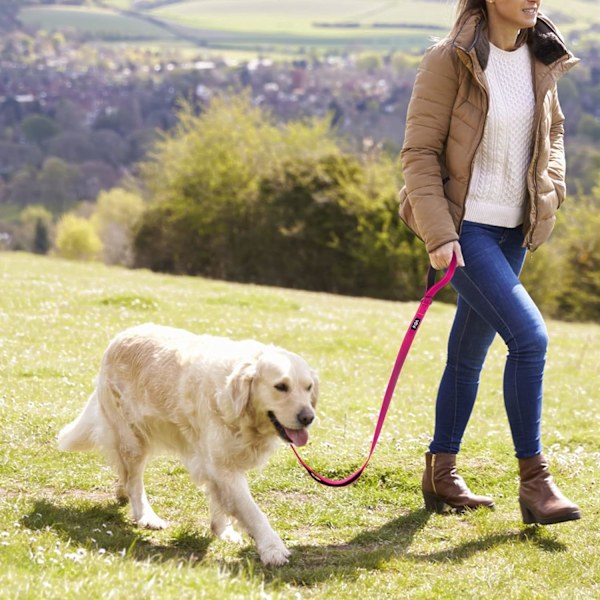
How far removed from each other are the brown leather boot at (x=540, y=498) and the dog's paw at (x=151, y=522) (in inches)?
97.2

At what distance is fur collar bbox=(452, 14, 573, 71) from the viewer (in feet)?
18.8

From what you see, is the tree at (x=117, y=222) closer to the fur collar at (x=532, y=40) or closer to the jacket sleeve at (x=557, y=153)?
the jacket sleeve at (x=557, y=153)

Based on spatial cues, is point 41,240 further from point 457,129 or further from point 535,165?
point 535,165

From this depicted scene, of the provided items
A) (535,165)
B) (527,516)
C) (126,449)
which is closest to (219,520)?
(126,449)

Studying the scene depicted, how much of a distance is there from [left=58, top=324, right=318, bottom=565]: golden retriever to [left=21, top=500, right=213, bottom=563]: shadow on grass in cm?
17

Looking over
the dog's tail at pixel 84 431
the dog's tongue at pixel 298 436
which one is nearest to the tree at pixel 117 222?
the dog's tail at pixel 84 431

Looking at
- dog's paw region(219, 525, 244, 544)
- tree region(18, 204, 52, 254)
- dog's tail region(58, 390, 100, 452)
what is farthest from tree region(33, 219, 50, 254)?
dog's paw region(219, 525, 244, 544)

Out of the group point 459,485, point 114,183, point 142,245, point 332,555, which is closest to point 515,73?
point 459,485

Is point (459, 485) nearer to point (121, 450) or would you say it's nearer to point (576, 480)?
point (576, 480)

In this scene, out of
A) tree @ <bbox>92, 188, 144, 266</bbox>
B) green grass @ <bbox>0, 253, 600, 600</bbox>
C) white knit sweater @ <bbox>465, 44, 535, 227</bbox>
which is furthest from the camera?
tree @ <bbox>92, 188, 144, 266</bbox>

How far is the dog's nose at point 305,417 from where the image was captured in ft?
17.8

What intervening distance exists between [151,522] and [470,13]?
4083mm

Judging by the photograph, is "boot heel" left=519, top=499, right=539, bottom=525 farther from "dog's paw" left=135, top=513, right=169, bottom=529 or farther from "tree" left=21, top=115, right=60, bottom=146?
"tree" left=21, top=115, right=60, bottom=146

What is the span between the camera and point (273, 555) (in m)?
5.48
